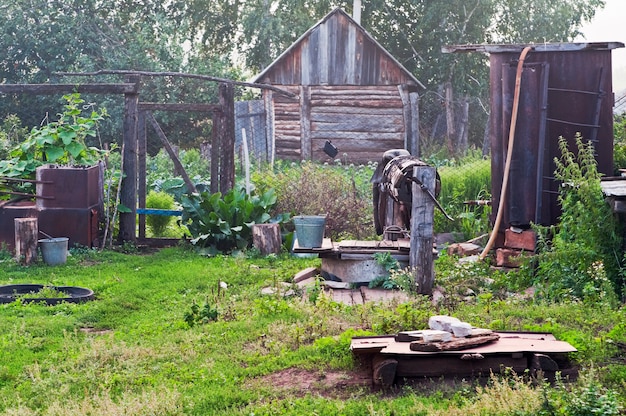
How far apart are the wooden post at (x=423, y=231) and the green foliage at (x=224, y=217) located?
389 centimetres

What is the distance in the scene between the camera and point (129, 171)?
13484 mm

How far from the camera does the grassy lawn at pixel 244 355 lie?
554 cm

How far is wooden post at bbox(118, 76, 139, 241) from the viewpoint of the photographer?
13469mm

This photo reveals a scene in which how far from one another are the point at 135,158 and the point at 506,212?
5639 millimetres

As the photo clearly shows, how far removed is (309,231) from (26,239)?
3812 mm

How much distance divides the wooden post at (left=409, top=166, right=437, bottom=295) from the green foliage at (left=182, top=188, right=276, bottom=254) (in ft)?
12.8

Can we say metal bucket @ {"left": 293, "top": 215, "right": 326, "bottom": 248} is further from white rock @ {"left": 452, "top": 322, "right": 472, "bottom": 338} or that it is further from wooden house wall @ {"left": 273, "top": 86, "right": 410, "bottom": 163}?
wooden house wall @ {"left": 273, "top": 86, "right": 410, "bottom": 163}

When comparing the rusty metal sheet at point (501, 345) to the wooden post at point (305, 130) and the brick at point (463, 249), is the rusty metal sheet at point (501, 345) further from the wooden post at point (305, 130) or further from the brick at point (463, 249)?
the wooden post at point (305, 130)

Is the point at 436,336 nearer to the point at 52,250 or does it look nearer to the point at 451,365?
the point at 451,365

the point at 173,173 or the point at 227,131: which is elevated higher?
the point at 227,131

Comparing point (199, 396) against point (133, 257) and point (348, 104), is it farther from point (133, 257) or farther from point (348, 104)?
point (348, 104)

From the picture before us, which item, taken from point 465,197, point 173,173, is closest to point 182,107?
point 465,197

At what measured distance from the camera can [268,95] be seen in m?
24.2

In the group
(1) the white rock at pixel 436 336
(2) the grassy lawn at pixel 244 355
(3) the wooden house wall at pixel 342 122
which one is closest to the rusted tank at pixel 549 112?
(2) the grassy lawn at pixel 244 355
